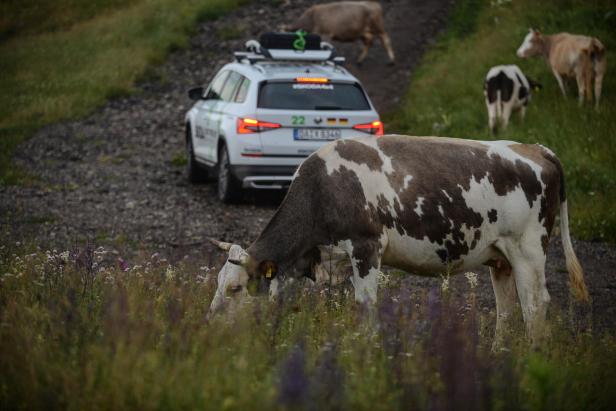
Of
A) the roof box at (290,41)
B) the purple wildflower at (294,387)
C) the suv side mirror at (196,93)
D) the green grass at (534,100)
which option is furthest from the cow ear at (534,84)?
the purple wildflower at (294,387)

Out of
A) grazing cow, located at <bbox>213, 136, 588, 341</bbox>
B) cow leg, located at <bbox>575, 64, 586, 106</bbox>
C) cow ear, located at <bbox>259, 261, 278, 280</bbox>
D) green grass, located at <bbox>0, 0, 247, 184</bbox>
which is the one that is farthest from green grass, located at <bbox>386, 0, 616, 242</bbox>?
green grass, located at <bbox>0, 0, 247, 184</bbox>

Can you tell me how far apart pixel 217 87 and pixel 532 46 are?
8.25m

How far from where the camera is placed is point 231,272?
702 cm

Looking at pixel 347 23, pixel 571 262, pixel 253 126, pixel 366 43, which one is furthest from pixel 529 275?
pixel 366 43

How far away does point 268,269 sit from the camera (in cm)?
716

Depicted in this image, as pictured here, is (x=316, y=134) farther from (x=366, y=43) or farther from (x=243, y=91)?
(x=366, y=43)

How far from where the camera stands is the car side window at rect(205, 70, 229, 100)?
15359mm

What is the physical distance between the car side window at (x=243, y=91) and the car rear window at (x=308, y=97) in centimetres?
41

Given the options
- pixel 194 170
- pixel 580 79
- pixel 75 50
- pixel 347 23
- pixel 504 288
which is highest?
pixel 504 288

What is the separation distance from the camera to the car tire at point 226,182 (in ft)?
45.2

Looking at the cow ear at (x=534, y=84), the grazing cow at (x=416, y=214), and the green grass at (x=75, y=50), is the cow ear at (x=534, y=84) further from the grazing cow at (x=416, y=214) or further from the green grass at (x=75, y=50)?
the grazing cow at (x=416, y=214)

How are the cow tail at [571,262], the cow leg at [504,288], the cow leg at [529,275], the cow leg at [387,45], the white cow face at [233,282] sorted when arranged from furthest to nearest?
1. the cow leg at [387,45]
2. the cow leg at [504,288]
3. the cow tail at [571,262]
4. the cow leg at [529,275]
5. the white cow face at [233,282]

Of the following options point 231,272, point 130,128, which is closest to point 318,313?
point 231,272

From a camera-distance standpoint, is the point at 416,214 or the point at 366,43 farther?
the point at 366,43
